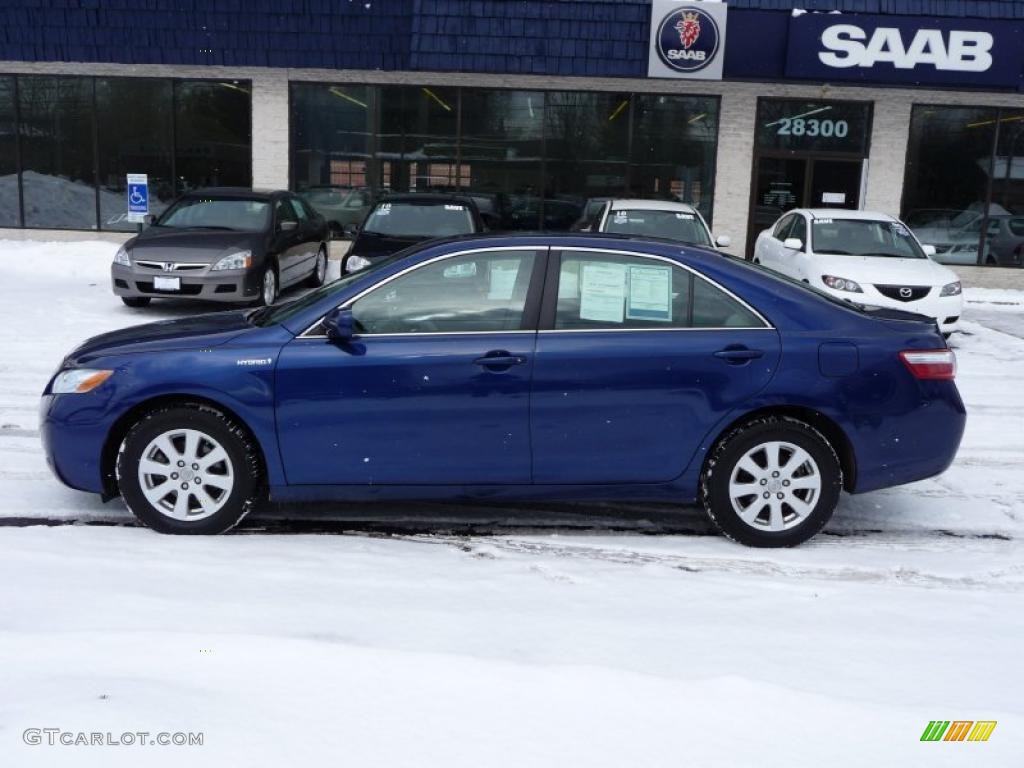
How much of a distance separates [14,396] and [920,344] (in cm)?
662

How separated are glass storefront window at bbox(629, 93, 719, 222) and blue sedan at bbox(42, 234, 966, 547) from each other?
13.0 m

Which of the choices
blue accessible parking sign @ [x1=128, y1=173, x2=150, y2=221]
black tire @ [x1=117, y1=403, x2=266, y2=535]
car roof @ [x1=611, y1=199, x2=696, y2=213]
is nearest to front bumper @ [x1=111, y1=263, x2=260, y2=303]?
car roof @ [x1=611, y1=199, x2=696, y2=213]

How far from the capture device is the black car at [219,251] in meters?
12.0

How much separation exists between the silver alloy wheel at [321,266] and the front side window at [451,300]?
10.4 m

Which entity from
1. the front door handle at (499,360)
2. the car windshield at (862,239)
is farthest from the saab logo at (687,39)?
the front door handle at (499,360)

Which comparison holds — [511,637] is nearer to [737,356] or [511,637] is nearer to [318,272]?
[737,356]

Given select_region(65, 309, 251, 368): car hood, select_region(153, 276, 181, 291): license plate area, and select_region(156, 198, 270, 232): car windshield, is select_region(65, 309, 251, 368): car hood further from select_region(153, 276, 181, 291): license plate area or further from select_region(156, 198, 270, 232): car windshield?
select_region(156, 198, 270, 232): car windshield

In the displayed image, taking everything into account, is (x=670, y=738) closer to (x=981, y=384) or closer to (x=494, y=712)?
(x=494, y=712)

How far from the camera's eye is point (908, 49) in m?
15.7

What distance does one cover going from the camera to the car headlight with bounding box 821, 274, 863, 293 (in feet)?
37.0

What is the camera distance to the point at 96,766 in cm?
306

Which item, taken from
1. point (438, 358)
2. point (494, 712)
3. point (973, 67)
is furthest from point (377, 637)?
point (973, 67)

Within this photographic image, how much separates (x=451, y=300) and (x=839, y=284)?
728cm

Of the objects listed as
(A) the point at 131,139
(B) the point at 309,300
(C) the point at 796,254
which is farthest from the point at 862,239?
(A) the point at 131,139
